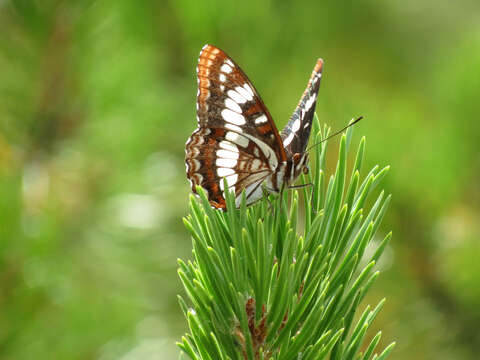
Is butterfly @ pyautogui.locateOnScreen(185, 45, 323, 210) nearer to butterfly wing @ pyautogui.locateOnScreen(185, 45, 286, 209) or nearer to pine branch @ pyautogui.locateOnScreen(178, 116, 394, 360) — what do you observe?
butterfly wing @ pyautogui.locateOnScreen(185, 45, 286, 209)

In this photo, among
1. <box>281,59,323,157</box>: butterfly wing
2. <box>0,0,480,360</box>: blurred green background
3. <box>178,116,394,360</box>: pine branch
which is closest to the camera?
<box>178,116,394,360</box>: pine branch

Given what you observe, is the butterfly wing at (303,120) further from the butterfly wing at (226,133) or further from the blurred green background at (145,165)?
the blurred green background at (145,165)

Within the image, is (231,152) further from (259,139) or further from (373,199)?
(373,199)

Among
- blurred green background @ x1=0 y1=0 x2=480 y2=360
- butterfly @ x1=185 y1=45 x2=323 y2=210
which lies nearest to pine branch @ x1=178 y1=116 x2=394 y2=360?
butterfly @ x1=185 y1=45 x2=323 y2=210

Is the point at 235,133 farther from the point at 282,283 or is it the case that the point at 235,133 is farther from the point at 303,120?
the point at 282,283

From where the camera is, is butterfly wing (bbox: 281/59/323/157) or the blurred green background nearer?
butterfly wing (bbox: 281/59/323/157)

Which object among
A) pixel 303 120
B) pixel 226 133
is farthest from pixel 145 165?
pixel 303 120

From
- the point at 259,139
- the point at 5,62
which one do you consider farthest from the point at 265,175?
the point at 5,62
